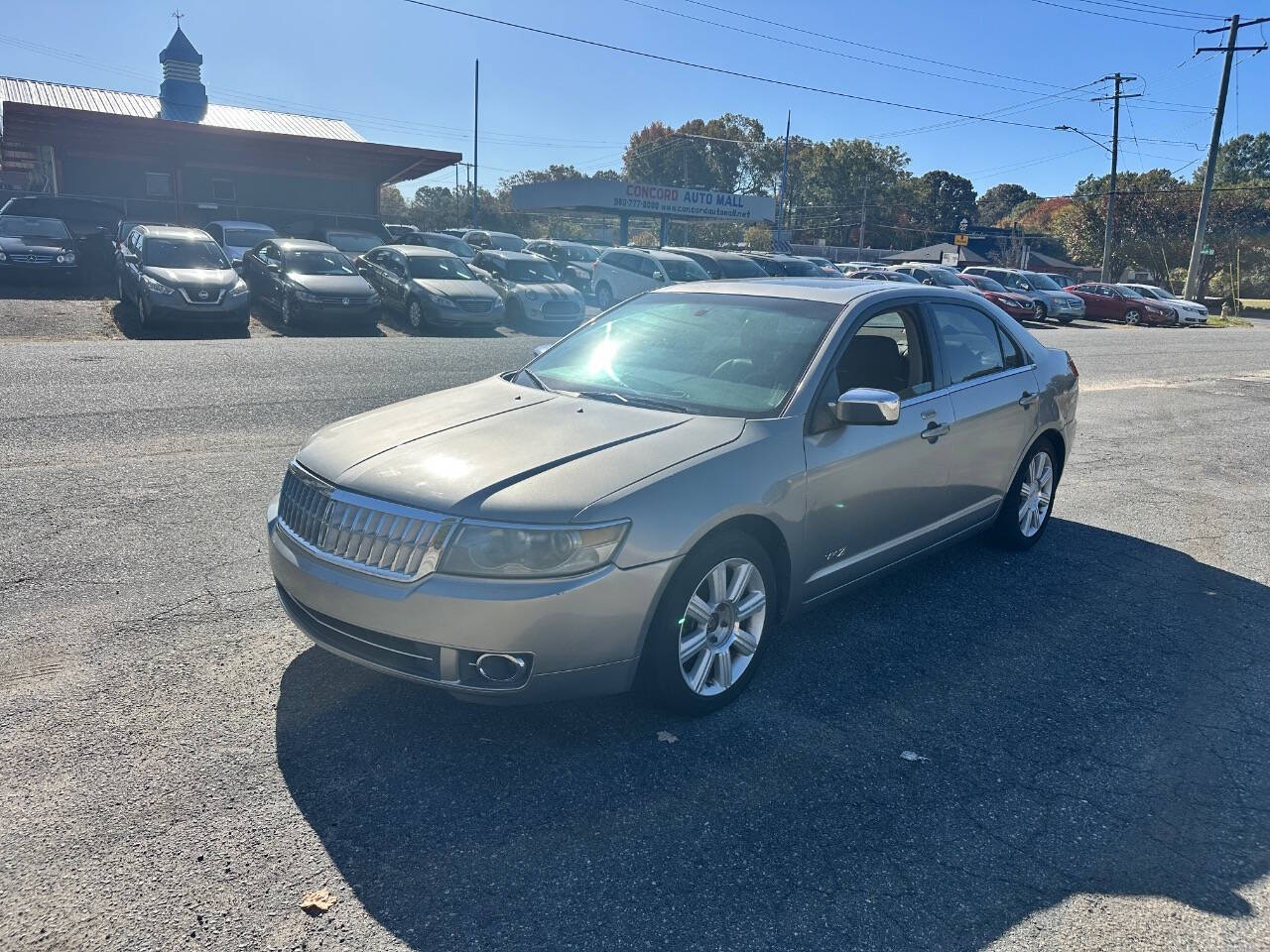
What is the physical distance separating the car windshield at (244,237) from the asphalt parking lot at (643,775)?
16580 millimetres

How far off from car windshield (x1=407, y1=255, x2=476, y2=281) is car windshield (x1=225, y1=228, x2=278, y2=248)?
4200 mm

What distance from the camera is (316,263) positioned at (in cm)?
1769

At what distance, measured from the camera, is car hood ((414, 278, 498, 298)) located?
1784cm

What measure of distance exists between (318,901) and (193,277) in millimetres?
14591

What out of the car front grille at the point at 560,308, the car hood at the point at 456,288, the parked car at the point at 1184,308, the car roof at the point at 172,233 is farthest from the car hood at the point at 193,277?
the parked car at the point at 1184,308

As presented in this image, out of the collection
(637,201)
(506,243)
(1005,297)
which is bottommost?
(1005,297)

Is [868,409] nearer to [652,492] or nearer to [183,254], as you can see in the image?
[652,492]

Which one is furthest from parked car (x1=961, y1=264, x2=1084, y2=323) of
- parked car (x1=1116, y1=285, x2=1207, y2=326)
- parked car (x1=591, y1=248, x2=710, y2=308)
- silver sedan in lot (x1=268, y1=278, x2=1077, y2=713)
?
silver sedan in lot (x1=268, y1=278, x2=1077, y2=713)

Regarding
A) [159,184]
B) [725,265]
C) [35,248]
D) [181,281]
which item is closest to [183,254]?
[181,281]

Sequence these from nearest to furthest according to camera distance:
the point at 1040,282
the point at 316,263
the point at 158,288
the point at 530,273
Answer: the point at 158,288 → the point at 316,263 → the point at 530,273 → the point at 1040,282

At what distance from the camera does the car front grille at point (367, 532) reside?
3246 millimetres

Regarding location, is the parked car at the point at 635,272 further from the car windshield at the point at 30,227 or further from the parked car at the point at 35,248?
the car windshield at the point at 30,227

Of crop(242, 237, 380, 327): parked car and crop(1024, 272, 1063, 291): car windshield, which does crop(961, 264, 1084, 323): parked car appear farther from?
crop(242, 237, 380, 327): parked car

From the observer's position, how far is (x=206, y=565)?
506cm
